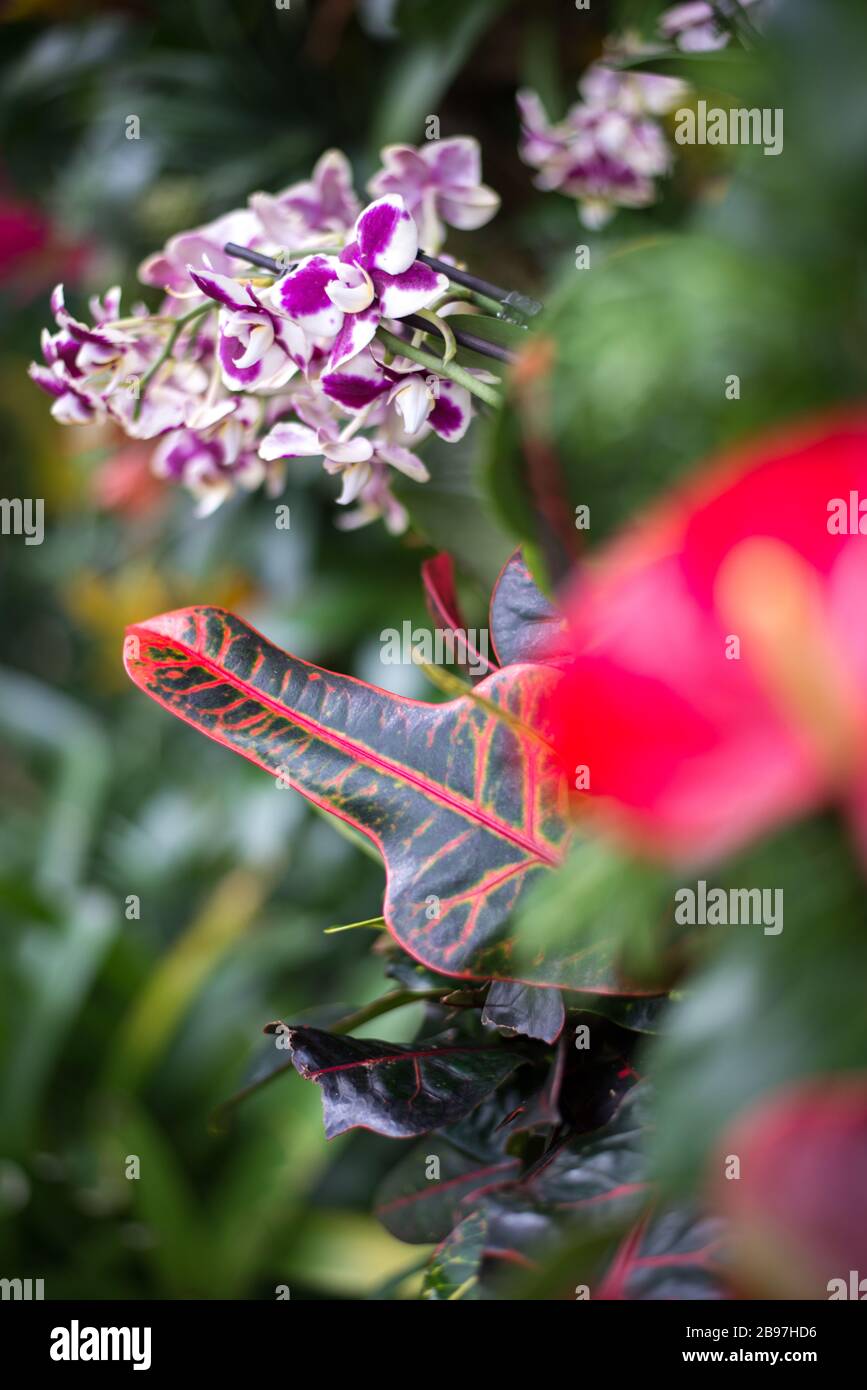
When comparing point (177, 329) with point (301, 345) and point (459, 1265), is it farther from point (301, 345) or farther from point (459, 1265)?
point (459, 1265)

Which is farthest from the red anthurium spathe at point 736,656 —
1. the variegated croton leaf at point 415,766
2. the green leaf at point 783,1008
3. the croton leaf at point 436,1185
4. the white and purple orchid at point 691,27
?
the white and purple orchid at point 691,27

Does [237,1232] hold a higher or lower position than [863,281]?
lower

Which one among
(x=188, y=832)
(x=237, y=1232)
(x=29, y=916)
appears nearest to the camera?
(x=237, y=1232)
